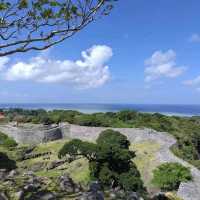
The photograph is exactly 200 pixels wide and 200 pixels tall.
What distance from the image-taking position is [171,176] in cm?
3303

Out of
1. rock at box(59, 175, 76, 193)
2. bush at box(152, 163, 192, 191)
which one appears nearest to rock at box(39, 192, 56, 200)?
rock at box(59, 175, 76, 193)

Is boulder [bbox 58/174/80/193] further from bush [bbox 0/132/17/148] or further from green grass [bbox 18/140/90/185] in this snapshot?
bush [bbox 0/132/17/148]

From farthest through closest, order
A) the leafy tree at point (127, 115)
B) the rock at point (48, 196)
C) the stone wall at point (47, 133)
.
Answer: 1. the leafy tree at point (127, 115)
2. the stone wall at point (47, 133)
3. the rock at point (48, 196)

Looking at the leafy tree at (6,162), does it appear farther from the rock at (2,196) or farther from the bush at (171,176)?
the rock at (2,196)

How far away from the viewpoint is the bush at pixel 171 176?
107ft

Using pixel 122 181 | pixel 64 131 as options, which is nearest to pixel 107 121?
pixel 64 131

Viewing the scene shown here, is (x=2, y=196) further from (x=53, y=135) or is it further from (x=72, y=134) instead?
(x=72, y=134)

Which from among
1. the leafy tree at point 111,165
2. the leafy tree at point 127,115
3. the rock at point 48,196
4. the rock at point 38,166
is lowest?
the rock at point 38,166

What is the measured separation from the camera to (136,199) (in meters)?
12.2

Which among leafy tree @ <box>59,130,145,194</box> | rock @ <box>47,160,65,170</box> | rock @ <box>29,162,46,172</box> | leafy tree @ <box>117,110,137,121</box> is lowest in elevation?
rock @ <box>29,162,46,172</box>

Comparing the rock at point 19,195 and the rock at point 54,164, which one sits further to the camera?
the rock at point 54,164

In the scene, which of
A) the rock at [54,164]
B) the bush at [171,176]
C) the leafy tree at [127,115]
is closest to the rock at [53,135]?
the rock at [54,164]

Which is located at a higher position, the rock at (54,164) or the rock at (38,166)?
the rock at (54,164)

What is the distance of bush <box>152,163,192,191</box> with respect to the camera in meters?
32.6
